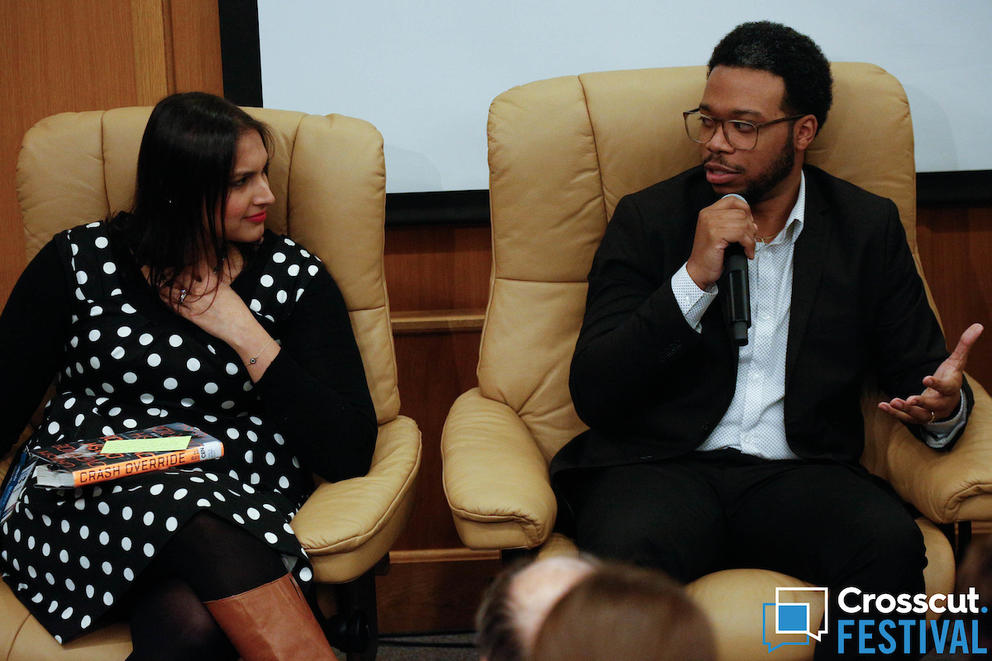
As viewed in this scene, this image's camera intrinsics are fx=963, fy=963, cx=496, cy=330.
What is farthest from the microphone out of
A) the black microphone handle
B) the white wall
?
the white wall

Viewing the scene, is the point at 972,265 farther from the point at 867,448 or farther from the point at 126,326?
the point at 126,326

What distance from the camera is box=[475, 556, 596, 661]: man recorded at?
21.0 inches

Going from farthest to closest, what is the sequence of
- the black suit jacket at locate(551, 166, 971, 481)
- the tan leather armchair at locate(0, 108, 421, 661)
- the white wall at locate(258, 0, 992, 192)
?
the white wall at locate(258, 0, 992, 192) → the tan leather armchair at locate(0, 108, 421, 661) → the black suit jacket at locate(551, 166, 971, 481)

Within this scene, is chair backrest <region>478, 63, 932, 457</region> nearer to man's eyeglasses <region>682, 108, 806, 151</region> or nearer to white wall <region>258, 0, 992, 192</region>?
man's eyeglasses <region>682, 108, 806, 151</region>

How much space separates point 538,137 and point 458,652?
116cm

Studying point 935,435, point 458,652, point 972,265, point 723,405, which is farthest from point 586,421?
point 972,265

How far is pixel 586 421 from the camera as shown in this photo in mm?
1680

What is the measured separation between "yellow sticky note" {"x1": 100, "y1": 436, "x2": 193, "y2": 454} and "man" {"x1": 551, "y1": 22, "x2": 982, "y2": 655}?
627 mm

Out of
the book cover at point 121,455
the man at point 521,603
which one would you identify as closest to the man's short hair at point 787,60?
the book cover at point 121,455

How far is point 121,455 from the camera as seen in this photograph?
4.69 feet

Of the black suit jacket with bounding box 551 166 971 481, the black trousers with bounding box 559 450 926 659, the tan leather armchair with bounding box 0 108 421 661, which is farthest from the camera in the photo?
the tan leather armchair with bounding box 0 108 421 661

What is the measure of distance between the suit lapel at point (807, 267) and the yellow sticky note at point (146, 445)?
99 cm

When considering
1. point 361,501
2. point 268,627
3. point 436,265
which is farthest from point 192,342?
point 436,265

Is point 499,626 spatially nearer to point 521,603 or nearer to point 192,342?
point 521,603
